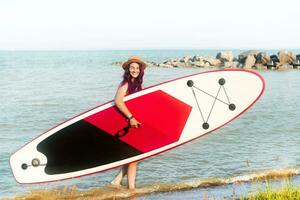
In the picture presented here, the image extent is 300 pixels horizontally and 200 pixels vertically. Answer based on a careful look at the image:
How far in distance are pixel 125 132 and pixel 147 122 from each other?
369 mm

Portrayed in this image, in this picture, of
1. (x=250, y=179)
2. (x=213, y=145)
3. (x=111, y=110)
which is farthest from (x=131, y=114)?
(x=213, y=145)

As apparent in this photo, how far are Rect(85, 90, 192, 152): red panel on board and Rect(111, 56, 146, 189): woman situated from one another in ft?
0.54

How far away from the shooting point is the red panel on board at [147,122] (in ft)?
23.4

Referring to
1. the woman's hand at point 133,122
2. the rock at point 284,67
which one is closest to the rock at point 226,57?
A: the rock at point 284,67

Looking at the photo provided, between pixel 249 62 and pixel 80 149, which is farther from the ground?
pixel 80 149

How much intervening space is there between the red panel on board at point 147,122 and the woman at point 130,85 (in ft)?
0.54

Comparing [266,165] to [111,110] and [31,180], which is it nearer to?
[111,110]

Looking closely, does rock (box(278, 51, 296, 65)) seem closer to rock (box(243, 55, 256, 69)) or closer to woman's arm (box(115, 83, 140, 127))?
rock (box(243, 55, 256, 69))

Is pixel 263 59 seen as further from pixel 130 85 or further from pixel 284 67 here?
pixel 130 85

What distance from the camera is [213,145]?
11258mm

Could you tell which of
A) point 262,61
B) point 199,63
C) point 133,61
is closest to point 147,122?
point 133,61

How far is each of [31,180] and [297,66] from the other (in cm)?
4567

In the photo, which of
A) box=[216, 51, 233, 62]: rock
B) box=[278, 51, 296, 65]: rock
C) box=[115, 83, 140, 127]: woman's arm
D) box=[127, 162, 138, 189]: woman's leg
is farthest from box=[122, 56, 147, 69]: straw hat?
box=[216, 51, 233, 62]: rock

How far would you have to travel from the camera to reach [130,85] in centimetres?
680
